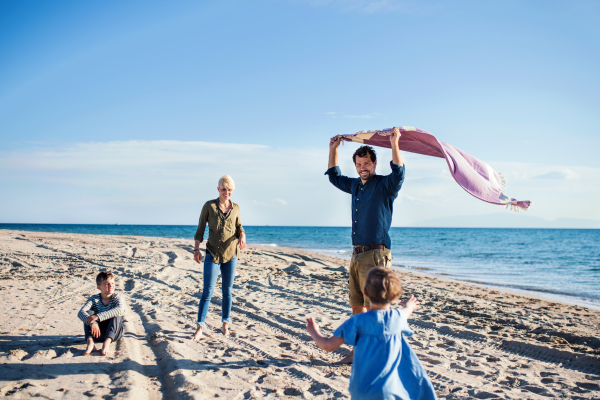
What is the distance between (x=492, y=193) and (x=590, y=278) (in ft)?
48.6

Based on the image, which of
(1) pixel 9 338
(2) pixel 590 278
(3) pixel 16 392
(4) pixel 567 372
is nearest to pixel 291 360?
(3) pixel 16 392

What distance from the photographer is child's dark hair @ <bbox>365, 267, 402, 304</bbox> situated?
2.16m

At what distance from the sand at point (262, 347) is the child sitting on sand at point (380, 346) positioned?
1.02 m

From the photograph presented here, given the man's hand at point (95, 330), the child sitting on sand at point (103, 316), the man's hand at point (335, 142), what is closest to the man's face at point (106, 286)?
the child sitting on sand at point (103, 316)

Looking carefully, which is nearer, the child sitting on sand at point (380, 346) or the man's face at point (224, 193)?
the child sitting on sand at point (380, 346)

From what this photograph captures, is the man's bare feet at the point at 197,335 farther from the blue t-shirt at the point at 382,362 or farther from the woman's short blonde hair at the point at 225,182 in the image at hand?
the blue t-shirt at the point at 382,362

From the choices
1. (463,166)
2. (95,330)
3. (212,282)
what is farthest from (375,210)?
(95,330)

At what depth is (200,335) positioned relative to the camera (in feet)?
14.7

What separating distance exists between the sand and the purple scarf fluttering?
1684mm

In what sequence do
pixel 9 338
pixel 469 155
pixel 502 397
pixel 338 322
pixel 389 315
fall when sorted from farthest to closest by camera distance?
pixel 338 322, pixel 9 338, pixel 469 155, pixel 502 397, pixel 389 315

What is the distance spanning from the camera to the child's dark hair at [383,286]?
2156 mm

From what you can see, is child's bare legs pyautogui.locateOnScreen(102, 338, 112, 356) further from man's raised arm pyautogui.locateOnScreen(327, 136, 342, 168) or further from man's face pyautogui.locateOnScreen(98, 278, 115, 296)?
man's raised arm pyautogui.locateOnScreen(327, 136, 342, 168)

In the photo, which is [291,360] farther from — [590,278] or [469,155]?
[590,278]

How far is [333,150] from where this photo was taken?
408cm
